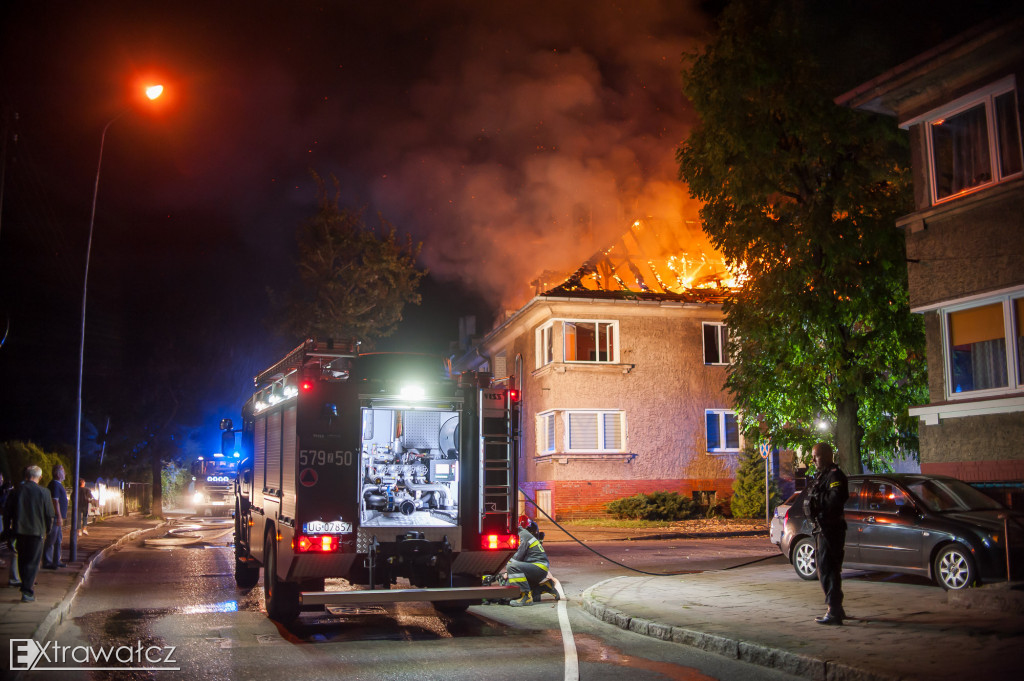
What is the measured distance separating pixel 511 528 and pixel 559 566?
6668mm

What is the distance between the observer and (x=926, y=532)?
1081 centimetres

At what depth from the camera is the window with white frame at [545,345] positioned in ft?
97.1

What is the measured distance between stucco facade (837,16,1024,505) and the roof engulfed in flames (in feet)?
52.9

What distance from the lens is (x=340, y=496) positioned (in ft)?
29.8

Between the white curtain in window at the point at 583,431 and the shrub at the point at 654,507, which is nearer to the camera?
the shrub at the point at 654,507

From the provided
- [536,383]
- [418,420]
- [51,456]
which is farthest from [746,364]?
[51,456]

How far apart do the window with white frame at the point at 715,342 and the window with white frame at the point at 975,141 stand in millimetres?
17572

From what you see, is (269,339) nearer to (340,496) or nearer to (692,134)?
(692,134)

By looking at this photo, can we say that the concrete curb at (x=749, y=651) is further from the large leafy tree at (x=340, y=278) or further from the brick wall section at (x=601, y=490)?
the large leafy tree at (x=340, y=278)

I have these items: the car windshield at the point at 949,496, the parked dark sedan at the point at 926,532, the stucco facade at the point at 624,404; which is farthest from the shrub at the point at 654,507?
the car windshield at the point at 949,496

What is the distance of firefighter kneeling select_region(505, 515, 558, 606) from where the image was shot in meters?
11.1

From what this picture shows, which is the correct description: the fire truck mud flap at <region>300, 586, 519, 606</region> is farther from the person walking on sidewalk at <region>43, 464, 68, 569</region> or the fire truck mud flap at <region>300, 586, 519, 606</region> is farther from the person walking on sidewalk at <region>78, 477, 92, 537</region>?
the person walking on sidewalk at <region>78, 477, 92, 537</region>

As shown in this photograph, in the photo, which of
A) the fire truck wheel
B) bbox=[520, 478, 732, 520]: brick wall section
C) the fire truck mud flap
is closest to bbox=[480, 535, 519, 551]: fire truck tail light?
the fire truck mud flap

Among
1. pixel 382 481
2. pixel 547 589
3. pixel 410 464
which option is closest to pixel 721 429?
pixel 547 589
